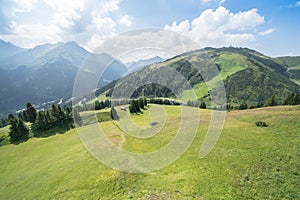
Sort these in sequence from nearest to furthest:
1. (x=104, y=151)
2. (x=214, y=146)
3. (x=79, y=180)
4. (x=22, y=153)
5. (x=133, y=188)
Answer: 1. (x=133, y=188)
2. (x=79, y=180)
3. (x=214, y=146)
4. (x=104, y=151)
5. (x=22, y=153)

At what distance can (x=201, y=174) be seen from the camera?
22016 mm

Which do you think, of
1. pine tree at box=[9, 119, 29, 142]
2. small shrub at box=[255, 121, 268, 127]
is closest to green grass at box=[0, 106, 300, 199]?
small shrub at box=[255, 121, 268, 127]

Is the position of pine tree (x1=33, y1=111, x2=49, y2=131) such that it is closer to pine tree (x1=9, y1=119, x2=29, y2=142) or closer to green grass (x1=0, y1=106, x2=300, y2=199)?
pine tree (x1=9, y1=119, x2=29, y2=142)

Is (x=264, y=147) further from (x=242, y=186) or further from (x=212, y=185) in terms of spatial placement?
(x=212, y=185)

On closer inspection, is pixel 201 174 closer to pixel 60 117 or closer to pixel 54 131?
Result: pixel 54 131

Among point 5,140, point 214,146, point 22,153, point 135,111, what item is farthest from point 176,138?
point 5,140

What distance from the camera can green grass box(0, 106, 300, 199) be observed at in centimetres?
1875

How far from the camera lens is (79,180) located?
2589 cm

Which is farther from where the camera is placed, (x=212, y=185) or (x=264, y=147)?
(x=264, y=147)

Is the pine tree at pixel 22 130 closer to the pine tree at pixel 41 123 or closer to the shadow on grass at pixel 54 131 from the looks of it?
the shadow on grass at pixel 54 131

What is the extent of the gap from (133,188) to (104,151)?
48.5 feet

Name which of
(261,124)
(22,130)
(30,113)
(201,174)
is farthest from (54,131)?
(261,124)

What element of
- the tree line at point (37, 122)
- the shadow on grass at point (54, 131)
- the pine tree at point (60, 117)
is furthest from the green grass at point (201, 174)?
the pine tree at point (60, 117)

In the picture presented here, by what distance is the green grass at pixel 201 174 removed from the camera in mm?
18750
